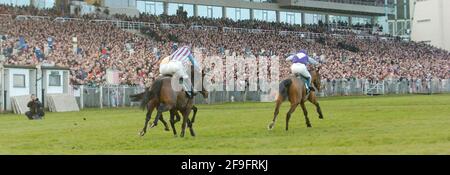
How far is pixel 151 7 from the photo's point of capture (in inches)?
2918

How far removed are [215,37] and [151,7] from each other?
11.2m

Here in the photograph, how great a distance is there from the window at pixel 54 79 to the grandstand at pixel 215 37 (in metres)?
1.53

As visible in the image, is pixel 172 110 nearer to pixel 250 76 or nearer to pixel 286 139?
pixel 286 139

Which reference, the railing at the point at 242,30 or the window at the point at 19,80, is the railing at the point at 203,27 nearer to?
the railing at the point at 242,30

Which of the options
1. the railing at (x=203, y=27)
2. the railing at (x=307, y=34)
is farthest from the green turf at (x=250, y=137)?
the railing at (x=307, y=34)

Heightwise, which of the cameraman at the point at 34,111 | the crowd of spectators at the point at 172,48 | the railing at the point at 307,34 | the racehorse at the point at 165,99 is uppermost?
the railing at the point at 307,34

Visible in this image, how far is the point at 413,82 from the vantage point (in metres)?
66.9

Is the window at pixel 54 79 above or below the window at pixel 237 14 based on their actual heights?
below

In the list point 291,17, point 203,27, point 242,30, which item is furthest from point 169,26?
point 291,17

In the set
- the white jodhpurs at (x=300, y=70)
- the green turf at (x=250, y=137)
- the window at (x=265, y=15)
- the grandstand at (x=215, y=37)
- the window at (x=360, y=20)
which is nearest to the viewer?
the green turf at (x=250, y=137)

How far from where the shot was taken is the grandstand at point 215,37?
46812mm

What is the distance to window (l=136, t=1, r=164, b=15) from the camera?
73.3m
